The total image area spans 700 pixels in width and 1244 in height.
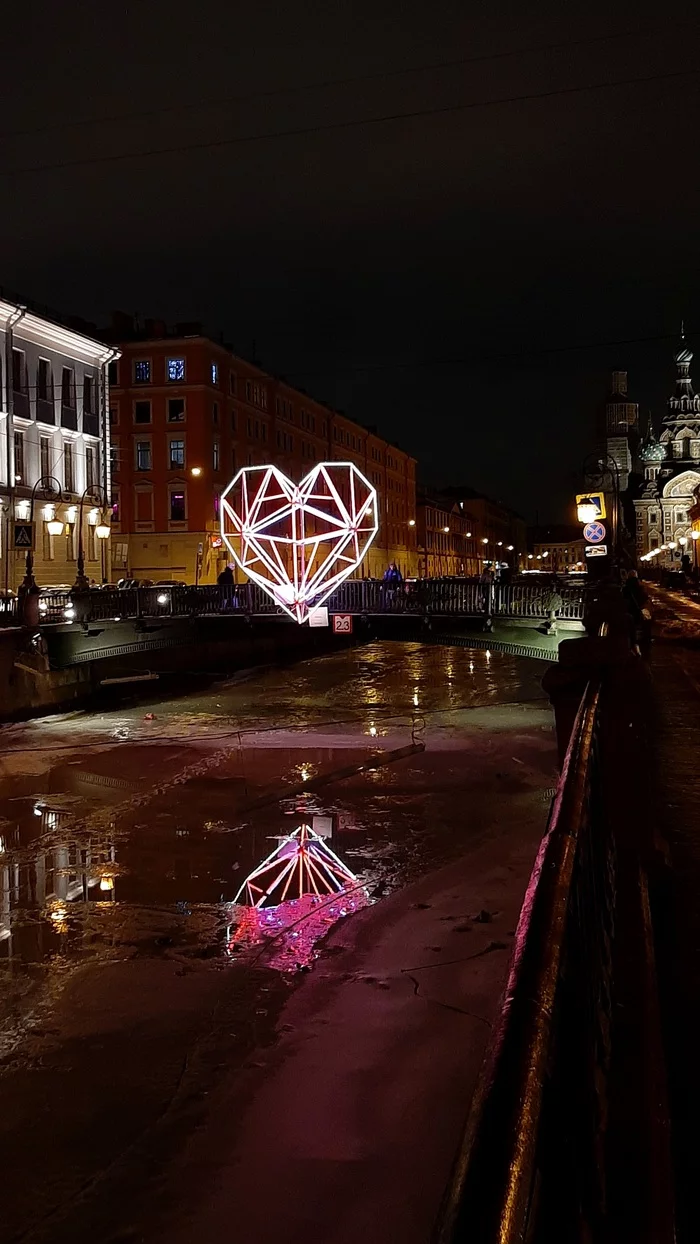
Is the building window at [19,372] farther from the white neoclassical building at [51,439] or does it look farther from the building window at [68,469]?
the building window at [68,469]

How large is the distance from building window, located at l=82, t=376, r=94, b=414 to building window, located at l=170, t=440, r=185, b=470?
37.9ft

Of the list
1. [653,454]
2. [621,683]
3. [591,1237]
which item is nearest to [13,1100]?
[621,683]

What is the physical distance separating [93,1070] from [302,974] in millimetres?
2692

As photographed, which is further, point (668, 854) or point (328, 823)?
point (328, 823)

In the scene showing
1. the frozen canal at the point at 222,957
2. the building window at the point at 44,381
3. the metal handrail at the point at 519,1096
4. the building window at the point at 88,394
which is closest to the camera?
the metal handrail at the point at 519,1096

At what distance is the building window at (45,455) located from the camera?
48250mm

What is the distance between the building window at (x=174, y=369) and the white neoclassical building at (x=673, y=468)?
294 feet

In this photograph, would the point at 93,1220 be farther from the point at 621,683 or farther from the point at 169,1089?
the point at 621,683

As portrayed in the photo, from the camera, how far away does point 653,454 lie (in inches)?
6063

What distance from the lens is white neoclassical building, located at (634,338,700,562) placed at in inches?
5591

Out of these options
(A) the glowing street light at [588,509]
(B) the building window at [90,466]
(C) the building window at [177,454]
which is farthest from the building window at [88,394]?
(A) the glowing street light at [588,509]

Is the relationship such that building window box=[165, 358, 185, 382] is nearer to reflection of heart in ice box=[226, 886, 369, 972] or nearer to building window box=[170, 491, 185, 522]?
building window box=[170, 491, 185, 522]

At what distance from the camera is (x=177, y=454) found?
65.4 m

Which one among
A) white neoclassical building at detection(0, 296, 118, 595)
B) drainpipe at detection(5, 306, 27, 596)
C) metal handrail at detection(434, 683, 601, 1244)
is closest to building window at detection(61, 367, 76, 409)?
white neoclassical building at detection(0, 296, 118, 595)
